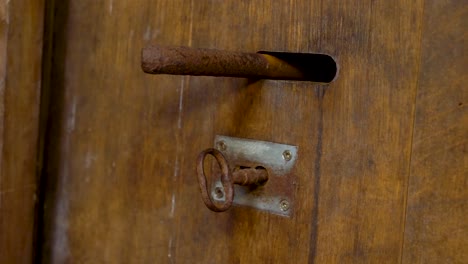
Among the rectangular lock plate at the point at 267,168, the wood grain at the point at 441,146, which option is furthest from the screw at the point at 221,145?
the wood grain at the point at 441,146

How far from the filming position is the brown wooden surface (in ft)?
2.48

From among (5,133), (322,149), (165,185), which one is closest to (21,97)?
(5,133)

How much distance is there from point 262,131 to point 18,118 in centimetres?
27

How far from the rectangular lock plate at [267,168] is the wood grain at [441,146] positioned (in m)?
0.11

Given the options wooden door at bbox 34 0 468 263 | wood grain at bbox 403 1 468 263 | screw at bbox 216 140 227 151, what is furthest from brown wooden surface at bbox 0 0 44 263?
wood grain at bbox 403 1 468 263

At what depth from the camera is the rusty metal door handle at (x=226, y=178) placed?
608 mm

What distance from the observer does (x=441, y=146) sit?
57 centimetres

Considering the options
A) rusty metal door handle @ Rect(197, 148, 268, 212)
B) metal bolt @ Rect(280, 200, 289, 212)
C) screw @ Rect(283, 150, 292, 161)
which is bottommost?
metal bolt @ Rect(280, 200, 289, 212)

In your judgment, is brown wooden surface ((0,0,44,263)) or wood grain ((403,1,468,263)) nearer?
wood grain ((403,1,468,263))

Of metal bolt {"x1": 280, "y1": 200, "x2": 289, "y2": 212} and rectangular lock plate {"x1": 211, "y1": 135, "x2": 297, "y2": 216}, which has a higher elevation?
rectangular lock plate {"x1": 211, "y1": 135, "x2": 297, "y2": 216}

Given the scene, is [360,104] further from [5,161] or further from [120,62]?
[5,161]

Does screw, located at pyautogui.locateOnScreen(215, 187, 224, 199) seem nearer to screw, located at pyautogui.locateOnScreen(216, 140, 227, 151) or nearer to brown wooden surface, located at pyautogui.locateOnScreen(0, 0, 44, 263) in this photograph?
screw, located at pyautogui.locateOnScreen(216, 140, 227, 151)

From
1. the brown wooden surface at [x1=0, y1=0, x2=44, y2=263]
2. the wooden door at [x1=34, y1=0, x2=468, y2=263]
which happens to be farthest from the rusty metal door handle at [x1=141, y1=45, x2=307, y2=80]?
the brown wooden surface at [x1=0, y1=0, x2=44, y2=263]

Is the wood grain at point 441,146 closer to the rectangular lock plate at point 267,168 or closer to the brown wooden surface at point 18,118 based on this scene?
the rectangular lock plate at point 267,168
